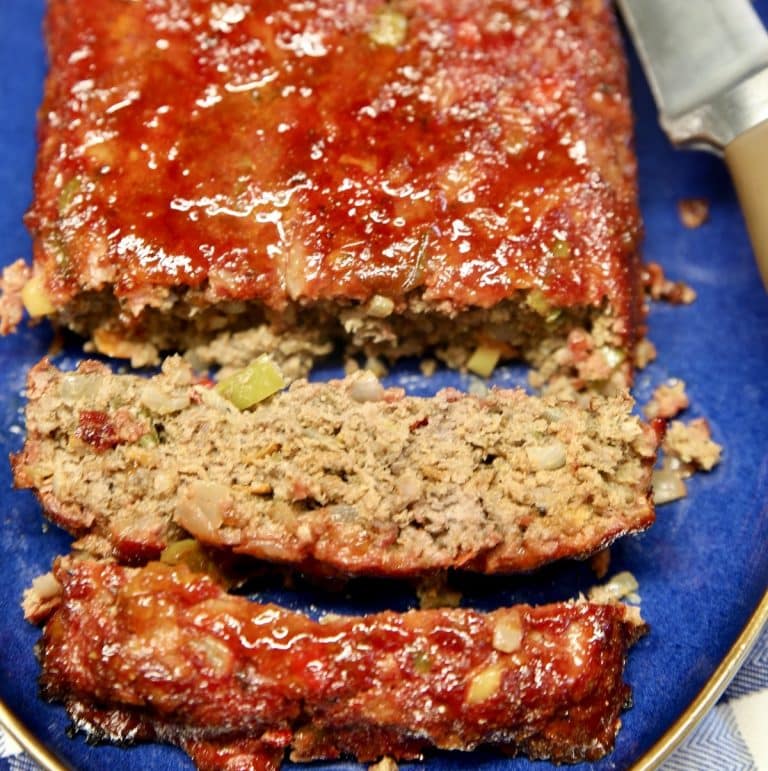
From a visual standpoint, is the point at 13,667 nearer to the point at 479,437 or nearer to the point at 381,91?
the point at 479,437

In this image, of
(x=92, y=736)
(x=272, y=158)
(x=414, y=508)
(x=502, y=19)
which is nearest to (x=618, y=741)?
(x=414, y=508)

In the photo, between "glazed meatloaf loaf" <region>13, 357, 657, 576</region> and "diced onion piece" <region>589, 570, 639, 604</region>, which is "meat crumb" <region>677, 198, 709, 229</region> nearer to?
"glazed meatloaf loaf" <region>13, 357, 657, 576</region>

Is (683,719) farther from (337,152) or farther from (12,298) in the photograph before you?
(12,298)

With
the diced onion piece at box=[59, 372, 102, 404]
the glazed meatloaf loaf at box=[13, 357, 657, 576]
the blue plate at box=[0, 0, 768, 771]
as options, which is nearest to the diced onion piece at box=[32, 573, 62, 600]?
the blue plate at box=[0, 0, 768, 771]

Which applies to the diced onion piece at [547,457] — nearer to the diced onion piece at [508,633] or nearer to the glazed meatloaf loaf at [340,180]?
the diced onion piece at [508,633]

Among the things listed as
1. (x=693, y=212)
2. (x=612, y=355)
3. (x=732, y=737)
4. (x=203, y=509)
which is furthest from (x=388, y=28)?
(x=732, y=737)
